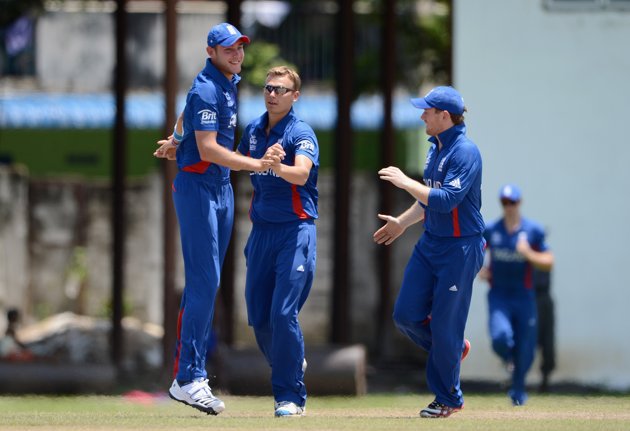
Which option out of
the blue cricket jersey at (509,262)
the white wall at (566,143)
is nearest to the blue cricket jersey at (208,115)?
the blue cricket jersey at (509,262)

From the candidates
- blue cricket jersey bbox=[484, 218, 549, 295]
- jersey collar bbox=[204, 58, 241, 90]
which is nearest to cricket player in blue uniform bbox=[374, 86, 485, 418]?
jersey collar bbox=[204, 58, 241, 90]

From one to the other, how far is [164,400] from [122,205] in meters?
3.33

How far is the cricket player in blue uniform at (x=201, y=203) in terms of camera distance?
9.18 meters

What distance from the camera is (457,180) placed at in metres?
9.19

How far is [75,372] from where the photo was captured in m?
14.5

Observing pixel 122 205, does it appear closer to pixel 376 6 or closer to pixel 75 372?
pixel 75 372

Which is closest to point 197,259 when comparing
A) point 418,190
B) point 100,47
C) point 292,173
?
point 292,173

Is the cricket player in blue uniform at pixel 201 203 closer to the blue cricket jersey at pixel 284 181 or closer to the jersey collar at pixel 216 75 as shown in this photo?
the jersey collar at pixel 216 75

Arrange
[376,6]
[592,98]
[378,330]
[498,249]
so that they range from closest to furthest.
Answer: [498,249]
[592,98]
[378,330]
[376,6]

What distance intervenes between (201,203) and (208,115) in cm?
50

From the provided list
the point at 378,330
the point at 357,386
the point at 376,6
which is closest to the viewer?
the point at 357,386

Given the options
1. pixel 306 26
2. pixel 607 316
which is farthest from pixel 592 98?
pixel 306 26

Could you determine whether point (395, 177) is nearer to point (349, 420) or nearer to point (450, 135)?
point (450, 135)

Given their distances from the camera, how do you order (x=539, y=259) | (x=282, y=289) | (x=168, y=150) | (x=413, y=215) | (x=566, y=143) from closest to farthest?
(x=282, y=289), (x=168, y=150), (x=413, y=215), (x=539, y=259), (x=566, y=143)
